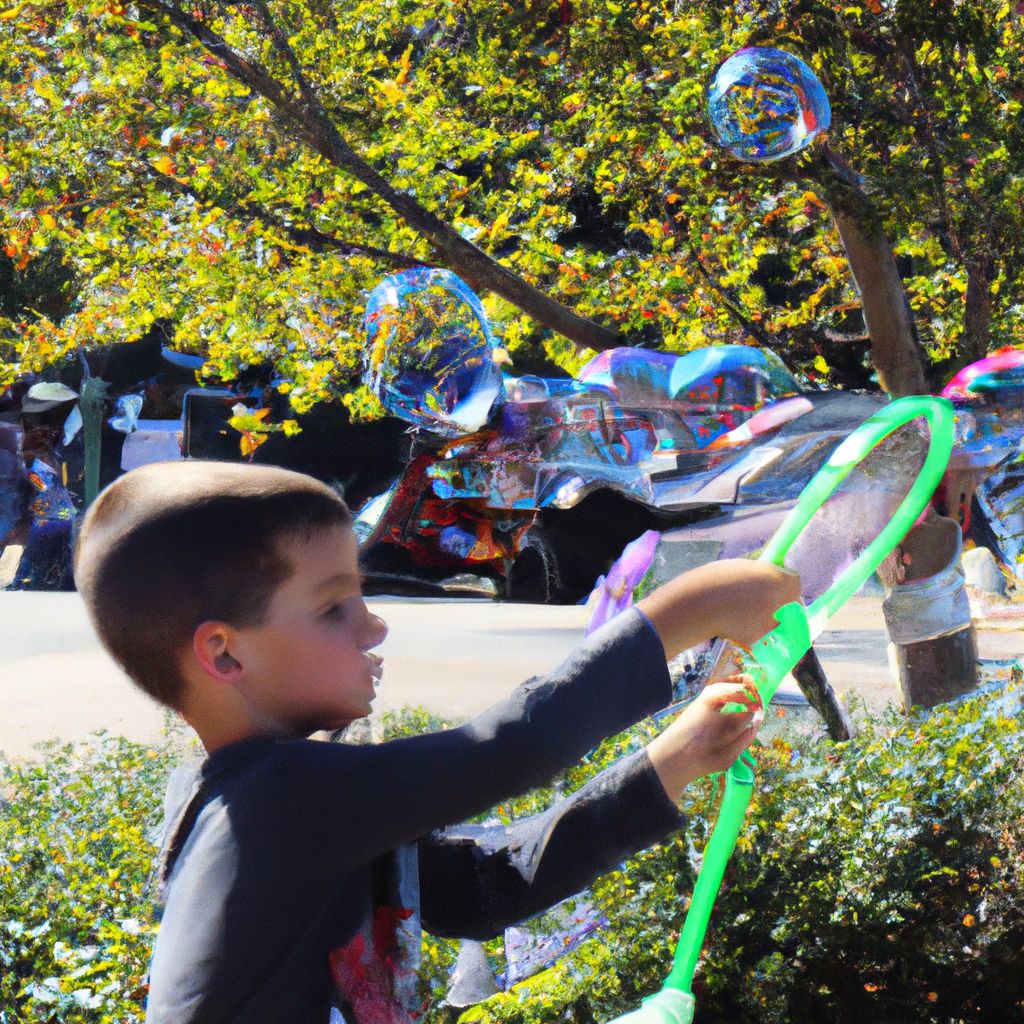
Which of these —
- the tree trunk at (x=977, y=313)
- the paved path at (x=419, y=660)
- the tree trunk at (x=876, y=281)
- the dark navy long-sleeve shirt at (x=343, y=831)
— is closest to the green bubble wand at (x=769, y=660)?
the dark navy long-sleeve shirt at (x=343, y=831)

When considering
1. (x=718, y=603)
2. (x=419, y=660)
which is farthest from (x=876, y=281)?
(x=419, y=660)

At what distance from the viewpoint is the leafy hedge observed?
2.59 m

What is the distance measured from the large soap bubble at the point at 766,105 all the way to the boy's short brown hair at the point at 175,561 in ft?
8.93

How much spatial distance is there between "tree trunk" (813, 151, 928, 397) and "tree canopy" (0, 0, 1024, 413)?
0.01m

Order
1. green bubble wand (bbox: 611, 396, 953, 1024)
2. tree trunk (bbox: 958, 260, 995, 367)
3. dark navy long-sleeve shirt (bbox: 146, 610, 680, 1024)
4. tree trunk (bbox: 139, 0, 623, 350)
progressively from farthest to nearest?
1. tree trunk (bbox: 139, 0, 623, 350)
2. tree trunk (bbox: 958, 260, 995, 367)
3. green bubble wand (bbox: 611, 396, 953, 1024)
4. dark navy long-sleeve shirt (bbox: 146, 610, 680, 1024)

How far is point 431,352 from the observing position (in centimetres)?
330

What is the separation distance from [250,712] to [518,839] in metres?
0.27

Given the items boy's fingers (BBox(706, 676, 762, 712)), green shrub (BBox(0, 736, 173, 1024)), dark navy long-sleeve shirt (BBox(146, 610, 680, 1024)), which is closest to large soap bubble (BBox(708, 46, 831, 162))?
green shrub (BBox(0, 736, 173, 1024))

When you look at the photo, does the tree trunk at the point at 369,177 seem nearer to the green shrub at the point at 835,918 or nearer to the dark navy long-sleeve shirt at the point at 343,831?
the green shrub at the point at 835,918

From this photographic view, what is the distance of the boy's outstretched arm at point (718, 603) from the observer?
91 cm

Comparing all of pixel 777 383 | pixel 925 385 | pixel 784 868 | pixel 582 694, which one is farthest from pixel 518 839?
pixel 925 385

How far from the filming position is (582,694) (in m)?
0.87

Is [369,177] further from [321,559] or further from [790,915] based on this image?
[321,559]

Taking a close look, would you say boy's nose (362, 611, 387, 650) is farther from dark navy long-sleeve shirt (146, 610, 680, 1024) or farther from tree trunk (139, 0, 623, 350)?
tree trunk (139, 0, 623, 350)
